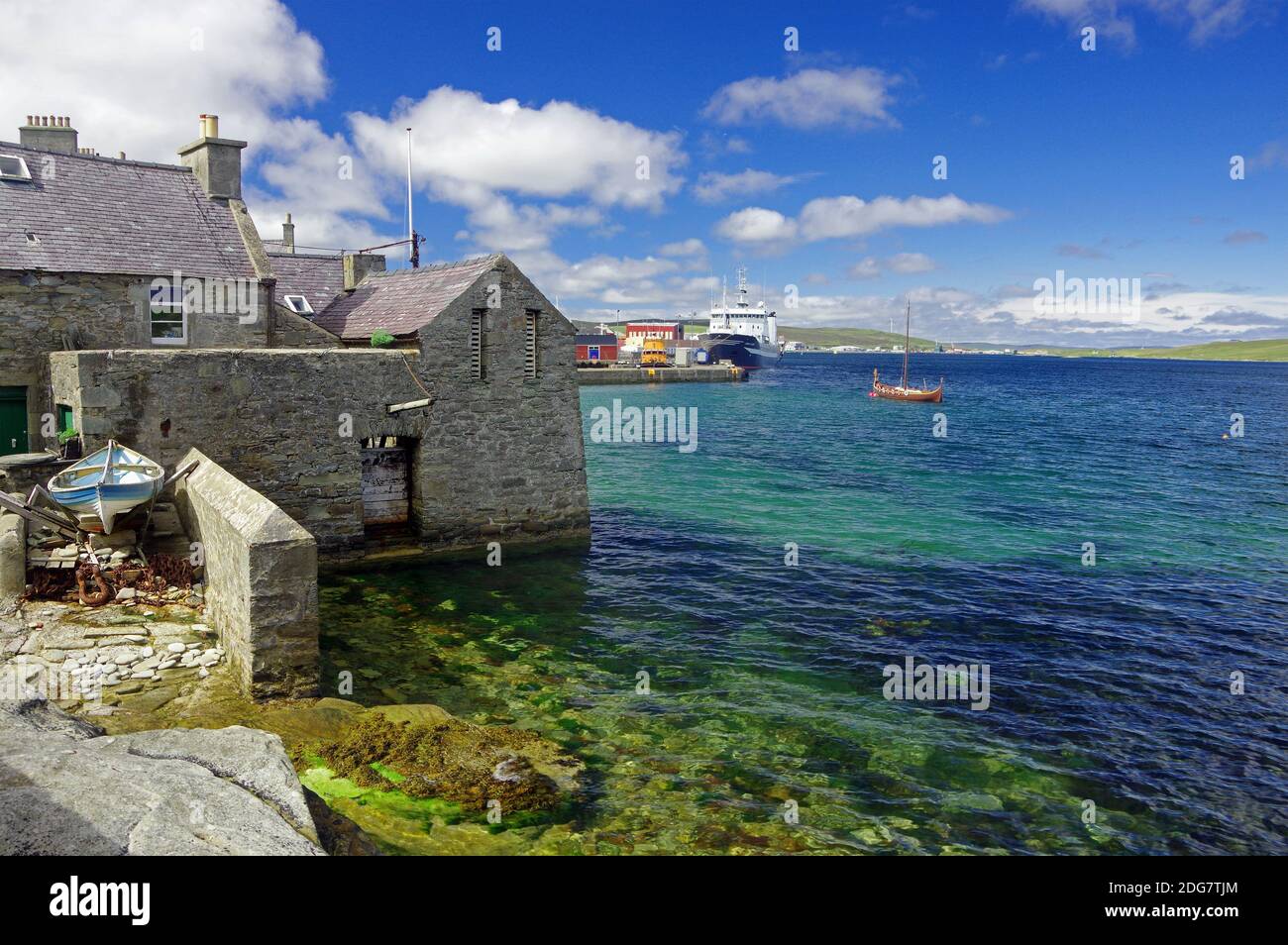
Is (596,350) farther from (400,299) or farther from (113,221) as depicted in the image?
(113,221)

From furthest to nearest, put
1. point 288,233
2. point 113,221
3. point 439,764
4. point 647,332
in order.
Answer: point 647,332
point 288,233
point 113,221
point 439,764

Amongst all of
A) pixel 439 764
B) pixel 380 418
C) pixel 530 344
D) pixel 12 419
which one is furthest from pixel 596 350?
pixel 439 764

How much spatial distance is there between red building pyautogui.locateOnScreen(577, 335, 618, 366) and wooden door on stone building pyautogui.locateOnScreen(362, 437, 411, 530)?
9570cm

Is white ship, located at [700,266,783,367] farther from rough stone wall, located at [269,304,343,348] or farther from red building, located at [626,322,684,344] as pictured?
rough stone wall, located at [269,304,343,348]

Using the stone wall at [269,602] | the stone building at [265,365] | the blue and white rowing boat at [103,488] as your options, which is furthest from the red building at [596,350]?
the stone wall at [269,602]

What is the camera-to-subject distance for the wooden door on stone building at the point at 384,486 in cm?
1986

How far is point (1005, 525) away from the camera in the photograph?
27344mm

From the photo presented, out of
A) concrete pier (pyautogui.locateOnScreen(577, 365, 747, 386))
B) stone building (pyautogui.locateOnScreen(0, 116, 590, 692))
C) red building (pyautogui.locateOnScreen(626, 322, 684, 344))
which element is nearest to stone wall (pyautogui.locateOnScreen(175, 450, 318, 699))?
stone building (pyautogui.locateOnScreen(0, 116, 590, 692))

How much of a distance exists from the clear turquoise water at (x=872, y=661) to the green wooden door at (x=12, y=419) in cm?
745

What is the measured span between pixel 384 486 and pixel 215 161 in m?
10.5

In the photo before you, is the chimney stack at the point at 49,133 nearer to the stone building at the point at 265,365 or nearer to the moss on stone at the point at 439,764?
the stone building at the point at 265,365

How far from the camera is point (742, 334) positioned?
15362cm

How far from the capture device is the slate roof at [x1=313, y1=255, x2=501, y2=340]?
20188mm

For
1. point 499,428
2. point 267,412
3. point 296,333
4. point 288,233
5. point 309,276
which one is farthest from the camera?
point 288,233
